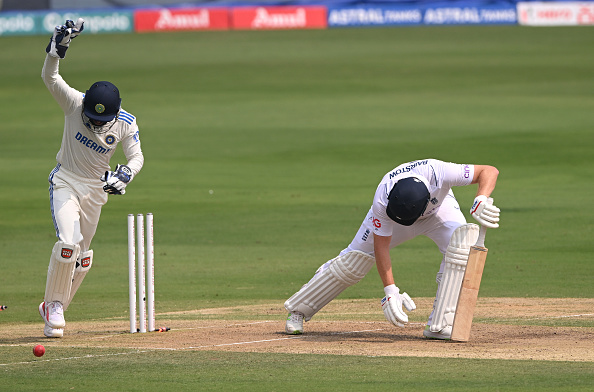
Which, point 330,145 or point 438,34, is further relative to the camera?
point 438,34

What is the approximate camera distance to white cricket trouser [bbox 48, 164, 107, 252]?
8.97 m

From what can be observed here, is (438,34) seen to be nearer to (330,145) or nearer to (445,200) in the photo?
(330,145)

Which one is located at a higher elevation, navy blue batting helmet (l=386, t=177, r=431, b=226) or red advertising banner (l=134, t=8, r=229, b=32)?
red advertising banner (l=134, t=8, r=229, b=32)

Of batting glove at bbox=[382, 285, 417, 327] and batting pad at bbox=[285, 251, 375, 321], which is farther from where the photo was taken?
batting pad at bbox=[285, 251, 375, 321]

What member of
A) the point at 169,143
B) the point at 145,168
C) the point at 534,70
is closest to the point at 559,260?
the point at 145,168

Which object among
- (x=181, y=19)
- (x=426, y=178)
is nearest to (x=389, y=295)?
(x=426, y=178)

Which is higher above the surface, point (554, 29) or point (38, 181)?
point (554, 29)

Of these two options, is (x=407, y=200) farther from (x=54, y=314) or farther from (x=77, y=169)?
(x=54, y=314)

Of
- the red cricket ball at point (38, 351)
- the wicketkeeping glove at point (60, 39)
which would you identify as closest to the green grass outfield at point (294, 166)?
the red cricket ball at point (38, 351)

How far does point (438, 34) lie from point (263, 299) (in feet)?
119

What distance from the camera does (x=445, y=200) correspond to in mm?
8867

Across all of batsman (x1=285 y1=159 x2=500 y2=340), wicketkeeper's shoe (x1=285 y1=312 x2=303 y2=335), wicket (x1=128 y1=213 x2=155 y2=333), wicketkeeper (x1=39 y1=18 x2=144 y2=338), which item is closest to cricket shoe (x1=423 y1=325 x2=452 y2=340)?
batsman (x1=285 y1=159 x2=500 y2=340)

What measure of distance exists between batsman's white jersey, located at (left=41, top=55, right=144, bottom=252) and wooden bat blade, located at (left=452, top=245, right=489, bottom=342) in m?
2.93

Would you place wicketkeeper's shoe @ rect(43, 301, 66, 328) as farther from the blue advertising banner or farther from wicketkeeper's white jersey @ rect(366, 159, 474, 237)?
the blue advertising banner
